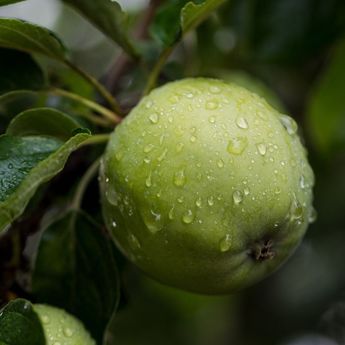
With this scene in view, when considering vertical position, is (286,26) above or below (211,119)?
below

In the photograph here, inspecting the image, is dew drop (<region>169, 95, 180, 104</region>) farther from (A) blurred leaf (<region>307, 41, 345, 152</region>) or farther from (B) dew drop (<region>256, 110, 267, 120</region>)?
(A) blurred leaf (<region>307, 41, 345, 152</region>)

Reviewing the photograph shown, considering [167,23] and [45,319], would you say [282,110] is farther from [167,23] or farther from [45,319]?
[45,319]

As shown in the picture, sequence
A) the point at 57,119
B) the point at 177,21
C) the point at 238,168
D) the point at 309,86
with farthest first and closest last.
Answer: the point at 309,86 < the point at 177,21 < the point at 57,119 < the point at 238,168

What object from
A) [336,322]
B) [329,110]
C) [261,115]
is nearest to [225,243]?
[261,115]

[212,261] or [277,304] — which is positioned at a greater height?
[212,261]

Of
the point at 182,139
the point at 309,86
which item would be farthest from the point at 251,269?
the point at 309,86

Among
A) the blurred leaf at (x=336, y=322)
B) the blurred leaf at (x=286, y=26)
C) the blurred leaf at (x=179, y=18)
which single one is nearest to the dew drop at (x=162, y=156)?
the blurred leaf at (x=179, y=18)

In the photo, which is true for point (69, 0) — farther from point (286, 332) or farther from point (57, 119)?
point (286, 332)
